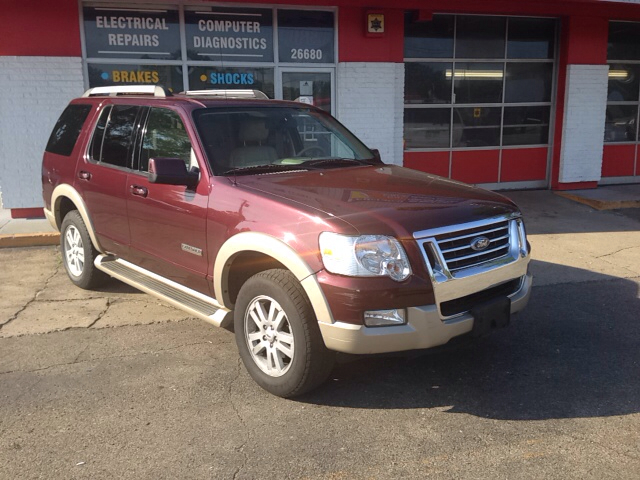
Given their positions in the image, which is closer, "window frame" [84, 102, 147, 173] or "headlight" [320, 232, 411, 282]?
"headlight" [320, 232, 411, 282]

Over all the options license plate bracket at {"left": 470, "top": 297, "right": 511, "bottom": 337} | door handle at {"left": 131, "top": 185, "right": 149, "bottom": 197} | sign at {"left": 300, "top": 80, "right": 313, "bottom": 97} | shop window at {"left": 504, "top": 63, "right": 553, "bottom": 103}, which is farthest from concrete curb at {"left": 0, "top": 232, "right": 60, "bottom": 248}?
shop window at {"left": 504, "top": 63, "right": 553, "bottom": 103}

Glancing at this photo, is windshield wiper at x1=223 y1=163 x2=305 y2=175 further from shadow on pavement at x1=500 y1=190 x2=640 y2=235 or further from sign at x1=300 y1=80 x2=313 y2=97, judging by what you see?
sign at x1=300 y1=80 x2=313 y2=97

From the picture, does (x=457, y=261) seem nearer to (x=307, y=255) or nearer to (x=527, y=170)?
(x=307, y=255)

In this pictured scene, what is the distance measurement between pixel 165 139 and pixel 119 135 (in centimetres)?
78

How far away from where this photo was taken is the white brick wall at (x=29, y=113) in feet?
29.1

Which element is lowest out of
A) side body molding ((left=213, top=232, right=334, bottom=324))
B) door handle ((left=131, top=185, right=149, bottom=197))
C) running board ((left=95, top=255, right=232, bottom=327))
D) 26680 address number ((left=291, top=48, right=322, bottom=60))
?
running board ((left=95, top=255, right=232, bottom=327))

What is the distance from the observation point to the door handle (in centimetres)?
473

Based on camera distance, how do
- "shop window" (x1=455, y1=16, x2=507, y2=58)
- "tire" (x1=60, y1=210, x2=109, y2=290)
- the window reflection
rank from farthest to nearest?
the window reflection → "shop window" (x1=455, y1=16, x2=507, y2=58) → "tire" (x1=60, y1=210, x2=109, y2=290)

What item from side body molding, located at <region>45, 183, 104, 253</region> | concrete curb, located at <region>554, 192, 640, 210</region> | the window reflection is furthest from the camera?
the window reflection

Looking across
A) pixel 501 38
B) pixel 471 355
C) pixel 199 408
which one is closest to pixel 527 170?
pixel 501 38

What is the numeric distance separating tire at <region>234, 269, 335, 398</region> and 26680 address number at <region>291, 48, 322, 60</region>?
7021 mm

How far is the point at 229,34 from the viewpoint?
9711mm

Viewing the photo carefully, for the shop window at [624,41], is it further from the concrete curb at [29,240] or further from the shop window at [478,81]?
the concrete curb at [29,240]

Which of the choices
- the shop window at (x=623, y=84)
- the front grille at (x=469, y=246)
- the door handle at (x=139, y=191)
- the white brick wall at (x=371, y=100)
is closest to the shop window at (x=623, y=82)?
the shop window at (x=623, y=84)
